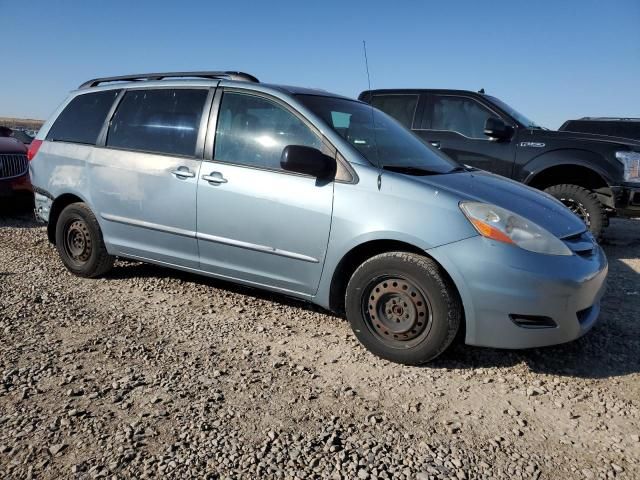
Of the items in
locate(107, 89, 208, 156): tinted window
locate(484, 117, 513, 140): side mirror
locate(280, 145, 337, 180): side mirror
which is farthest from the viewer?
locate(484, 117, 513, 140): side mirror

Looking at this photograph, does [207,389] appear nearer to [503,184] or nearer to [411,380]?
[411,380]

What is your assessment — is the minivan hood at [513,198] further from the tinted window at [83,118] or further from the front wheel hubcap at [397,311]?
the tinted window at [83,118]

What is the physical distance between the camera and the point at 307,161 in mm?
3209

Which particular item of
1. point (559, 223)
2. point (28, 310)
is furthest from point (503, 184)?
point (28, 310)

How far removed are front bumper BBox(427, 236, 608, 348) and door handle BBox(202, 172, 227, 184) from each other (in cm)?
157

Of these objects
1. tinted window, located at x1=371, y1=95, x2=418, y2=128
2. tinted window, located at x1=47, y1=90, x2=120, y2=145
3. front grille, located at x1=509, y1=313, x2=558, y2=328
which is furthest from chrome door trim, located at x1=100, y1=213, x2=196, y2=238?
tinted window, located at x1=371, y1=95, x2=418, y2=128

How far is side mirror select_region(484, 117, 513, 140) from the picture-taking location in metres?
6.27

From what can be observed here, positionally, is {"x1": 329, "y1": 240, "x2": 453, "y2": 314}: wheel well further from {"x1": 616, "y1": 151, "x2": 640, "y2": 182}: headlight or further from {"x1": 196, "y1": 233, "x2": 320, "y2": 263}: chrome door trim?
{"x1": 616, "y1": 151, "x2": 640, "y2": 182}: headlight

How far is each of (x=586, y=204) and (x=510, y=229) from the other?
3.77 metres

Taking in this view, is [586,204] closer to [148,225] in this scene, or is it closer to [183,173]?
[183,173]

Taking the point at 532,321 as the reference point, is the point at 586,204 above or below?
above

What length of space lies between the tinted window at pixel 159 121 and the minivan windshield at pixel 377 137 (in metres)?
0.89

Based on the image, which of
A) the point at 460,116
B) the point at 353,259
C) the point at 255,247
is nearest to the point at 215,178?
the point at 255,247

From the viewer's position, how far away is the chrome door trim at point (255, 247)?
11.2ft
